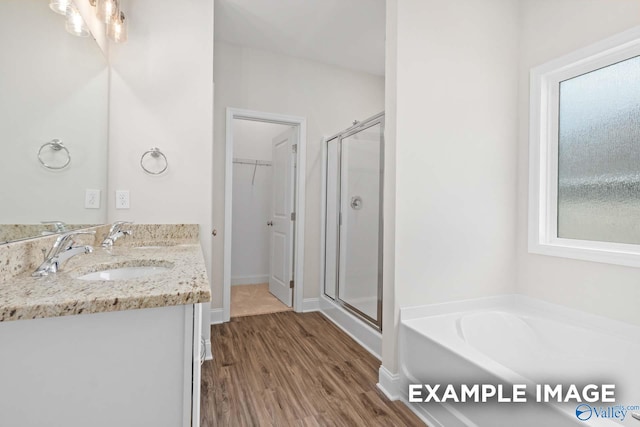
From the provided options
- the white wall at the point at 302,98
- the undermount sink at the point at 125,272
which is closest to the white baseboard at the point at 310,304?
the white wall at the point at 302,98

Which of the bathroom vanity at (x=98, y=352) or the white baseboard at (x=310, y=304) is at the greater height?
the bathroom vanity at (x=98, y=352)

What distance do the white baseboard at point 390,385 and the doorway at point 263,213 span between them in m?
1.50

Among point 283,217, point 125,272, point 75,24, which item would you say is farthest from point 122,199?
point 283,217

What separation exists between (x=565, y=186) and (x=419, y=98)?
3.67 feet

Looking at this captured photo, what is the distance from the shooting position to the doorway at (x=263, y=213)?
3119mm

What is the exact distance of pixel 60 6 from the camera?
126 centimetres

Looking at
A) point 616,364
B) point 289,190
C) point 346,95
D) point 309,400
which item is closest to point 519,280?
point 616,364

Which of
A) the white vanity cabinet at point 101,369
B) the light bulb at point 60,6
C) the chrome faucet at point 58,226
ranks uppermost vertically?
the light bulb at point 60,6

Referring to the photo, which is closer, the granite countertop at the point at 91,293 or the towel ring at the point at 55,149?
the granite countertop at the point at 91,293

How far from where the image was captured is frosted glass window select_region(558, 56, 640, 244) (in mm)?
1729

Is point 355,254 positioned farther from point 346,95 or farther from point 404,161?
point 346,95

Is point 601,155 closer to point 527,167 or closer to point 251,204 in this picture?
point 527,167

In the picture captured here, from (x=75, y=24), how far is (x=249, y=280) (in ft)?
11.5

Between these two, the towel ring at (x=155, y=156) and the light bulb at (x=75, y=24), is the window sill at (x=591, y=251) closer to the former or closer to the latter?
the towel ring at (x=155, y=156)
